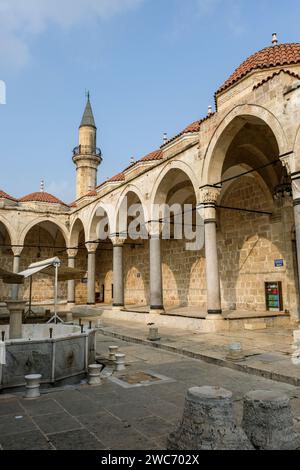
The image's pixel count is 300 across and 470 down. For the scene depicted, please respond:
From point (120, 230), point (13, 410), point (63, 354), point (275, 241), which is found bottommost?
point (13, 410)

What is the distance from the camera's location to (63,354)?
17.2ft

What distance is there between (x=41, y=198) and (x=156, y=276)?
11.7 m

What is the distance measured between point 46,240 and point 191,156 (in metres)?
16.2

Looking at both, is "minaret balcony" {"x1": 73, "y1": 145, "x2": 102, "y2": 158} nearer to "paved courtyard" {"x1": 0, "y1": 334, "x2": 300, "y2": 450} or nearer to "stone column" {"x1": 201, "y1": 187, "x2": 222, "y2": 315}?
"stone column" {"x1": 201, "y1": 187, "x2": 222, "y2": 315}

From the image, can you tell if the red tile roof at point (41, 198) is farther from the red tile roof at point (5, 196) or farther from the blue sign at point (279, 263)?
the blue sign at point (279, 263)

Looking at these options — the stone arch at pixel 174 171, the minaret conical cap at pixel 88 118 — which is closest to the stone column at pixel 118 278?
the stone arch at pixel 174 171

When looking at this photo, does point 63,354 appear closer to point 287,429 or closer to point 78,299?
point 287,429

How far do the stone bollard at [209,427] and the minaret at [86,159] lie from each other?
81.5ft

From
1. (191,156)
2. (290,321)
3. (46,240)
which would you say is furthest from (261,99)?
(46,240)

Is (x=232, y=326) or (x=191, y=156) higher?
(x=191, y=156)

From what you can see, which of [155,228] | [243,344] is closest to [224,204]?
[155,228]

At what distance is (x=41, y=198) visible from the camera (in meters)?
21.3

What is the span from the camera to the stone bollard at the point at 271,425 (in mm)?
2631

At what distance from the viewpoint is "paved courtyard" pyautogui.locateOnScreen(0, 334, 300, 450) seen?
3.03 metres
